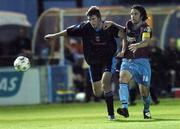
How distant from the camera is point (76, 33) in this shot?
16.5 meters

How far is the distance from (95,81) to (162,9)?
43.2 feet

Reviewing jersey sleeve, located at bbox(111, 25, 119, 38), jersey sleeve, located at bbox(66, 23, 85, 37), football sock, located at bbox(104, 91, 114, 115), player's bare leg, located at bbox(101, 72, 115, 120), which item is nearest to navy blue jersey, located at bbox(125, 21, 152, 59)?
jersey sleeve, located at bbox(111, 25, 119, 38)

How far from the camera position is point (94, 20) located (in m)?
16.0

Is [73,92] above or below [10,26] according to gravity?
below

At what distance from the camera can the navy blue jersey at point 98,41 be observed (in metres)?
A: 16.3

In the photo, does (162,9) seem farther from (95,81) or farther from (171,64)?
(95,81)

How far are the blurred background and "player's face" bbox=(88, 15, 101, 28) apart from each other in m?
8.56

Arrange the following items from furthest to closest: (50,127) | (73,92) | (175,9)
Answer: (175,9)
(73,92)
(50,127)

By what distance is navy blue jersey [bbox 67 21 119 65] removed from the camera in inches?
643

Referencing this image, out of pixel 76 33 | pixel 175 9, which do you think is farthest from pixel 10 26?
pixel 76 33

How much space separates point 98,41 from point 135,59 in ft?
2.83

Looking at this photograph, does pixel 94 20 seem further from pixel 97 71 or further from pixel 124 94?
pixel 124 94

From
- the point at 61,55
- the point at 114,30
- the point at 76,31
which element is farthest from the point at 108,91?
the point at 61,55

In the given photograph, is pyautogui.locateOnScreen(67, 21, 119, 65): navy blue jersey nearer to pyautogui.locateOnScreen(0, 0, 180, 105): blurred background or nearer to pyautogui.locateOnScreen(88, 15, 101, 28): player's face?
pyautogui.locateOnScreen(88, 15, 101, 28): player's face
